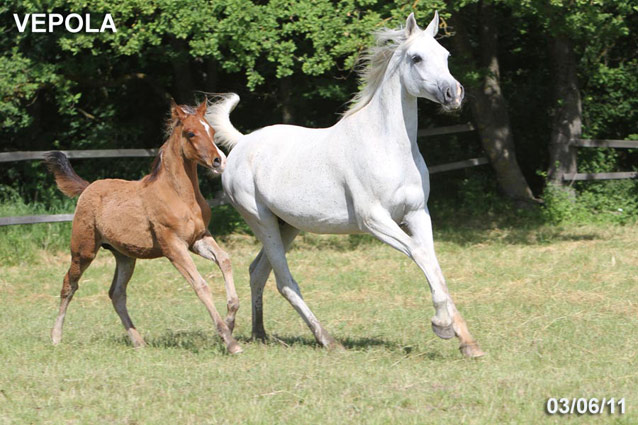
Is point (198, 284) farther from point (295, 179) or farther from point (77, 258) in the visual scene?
point (77, 258)

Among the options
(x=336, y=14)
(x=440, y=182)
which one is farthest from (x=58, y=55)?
(x=440, y=182)

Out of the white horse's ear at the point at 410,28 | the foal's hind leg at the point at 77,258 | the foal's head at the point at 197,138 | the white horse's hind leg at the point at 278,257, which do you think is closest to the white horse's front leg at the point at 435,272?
the white horse's hind leg at the point at 278,257

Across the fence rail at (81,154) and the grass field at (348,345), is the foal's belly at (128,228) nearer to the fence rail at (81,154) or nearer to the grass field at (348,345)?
the grass field at (348,345)

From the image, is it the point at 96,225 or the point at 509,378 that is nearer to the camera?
the point at 509,378

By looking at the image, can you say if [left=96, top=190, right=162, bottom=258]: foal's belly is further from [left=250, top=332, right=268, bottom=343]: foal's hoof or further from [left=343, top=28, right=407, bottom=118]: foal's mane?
[left=343, top=28, right=407, bottom=118]: foal's mane

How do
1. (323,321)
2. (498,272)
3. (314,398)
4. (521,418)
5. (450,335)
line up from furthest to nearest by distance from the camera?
(498,272) → (323,321) → (450,335) → (314,398) → (521,418)

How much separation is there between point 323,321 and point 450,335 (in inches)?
94.8

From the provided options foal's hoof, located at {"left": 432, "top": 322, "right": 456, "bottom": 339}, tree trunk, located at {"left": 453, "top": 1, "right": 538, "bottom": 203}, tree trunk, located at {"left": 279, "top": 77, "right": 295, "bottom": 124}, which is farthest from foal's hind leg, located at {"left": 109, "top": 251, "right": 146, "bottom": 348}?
tree trunk, located at {"left": 453, "top": 1, "right": 538, "bottom": 203}

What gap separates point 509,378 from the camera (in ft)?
18.1

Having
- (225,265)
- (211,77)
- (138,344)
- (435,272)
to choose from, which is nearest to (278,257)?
(225,265)

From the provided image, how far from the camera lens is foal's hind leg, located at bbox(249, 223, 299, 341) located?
291 inches

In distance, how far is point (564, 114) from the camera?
14883mm

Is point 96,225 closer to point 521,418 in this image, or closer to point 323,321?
point 323,321

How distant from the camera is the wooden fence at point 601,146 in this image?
14766 mm
